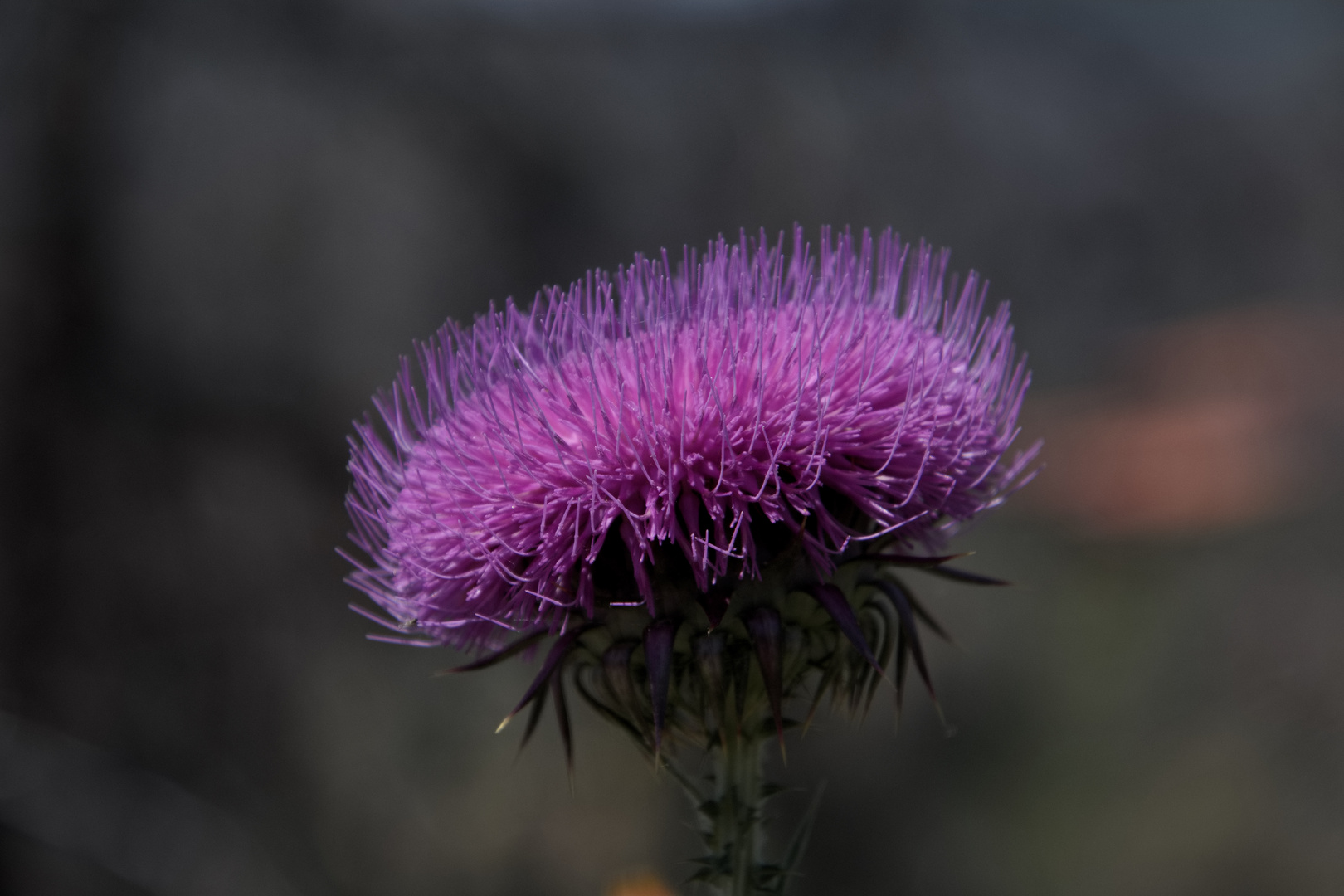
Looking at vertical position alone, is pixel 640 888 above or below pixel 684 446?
below

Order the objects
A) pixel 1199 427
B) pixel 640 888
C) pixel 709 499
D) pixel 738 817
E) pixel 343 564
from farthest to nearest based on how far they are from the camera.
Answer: pixel 1199 427 → pixel 343 564 → pixel 640 888 → pixel 738 817 → pixel 709 499

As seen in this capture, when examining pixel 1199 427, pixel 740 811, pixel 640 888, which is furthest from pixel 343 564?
pixel 1199 427

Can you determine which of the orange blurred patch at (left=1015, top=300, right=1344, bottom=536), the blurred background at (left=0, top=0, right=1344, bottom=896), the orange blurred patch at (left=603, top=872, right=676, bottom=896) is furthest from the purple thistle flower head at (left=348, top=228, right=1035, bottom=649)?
the orange blurred patch at (left=1015, top=300, right=1344, bottom=536)

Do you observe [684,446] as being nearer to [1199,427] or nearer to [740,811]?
[740,811]

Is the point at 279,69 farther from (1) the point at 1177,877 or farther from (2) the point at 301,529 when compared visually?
(1) the point at 1177,877

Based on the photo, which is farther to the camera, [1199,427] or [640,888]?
[1199,427]

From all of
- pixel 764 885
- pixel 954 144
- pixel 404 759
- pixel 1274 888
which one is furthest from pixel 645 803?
pixel 954 144
